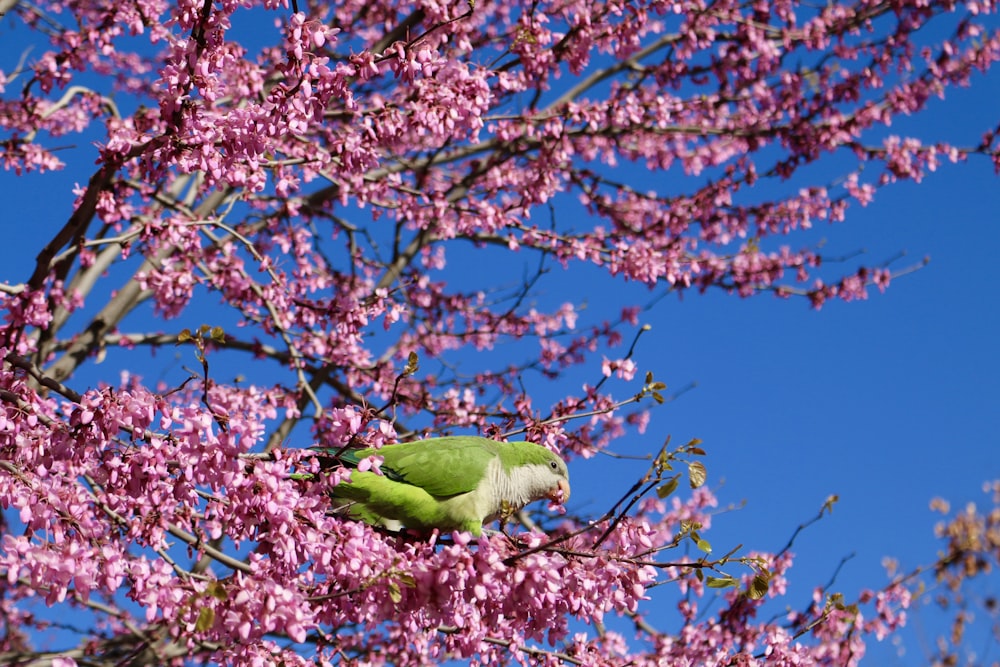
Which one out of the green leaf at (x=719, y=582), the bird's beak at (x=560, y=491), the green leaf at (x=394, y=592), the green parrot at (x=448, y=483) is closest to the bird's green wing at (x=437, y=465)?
the green parrot at (x=448, y=483)

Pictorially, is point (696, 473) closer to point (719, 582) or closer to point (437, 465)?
point (719, 582)

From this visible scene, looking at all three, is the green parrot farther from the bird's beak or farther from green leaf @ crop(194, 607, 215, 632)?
green leaf @ crop(194, 607, 215, 632)

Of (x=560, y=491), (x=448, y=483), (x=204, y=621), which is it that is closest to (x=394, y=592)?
(x=204, y=621)

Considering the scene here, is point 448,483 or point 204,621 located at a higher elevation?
point 448,483

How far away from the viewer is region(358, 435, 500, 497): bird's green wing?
3.55 metres

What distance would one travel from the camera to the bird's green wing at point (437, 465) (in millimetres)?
3551

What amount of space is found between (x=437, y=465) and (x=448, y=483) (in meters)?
0.09

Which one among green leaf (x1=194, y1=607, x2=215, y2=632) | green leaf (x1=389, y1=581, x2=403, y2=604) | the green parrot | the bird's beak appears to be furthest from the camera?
the bird's beak

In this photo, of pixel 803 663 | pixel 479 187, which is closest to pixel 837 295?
pixel 479 187

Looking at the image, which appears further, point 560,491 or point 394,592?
point 560,491

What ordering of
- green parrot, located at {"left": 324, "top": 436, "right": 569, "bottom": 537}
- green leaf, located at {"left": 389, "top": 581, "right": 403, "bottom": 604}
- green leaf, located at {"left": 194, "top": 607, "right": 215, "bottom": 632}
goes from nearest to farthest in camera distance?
green leaf, located at {"left": 194, "top": 607, "right": 215, "bottom": 632}
green leaf, located at {"left": 389, "top": 581, "right": 403, "bottom": 604}
green parrot, located at {"left": 324, "top": 436, "right": 569, "bottom": 537}

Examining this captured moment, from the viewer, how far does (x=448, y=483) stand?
11.7ft

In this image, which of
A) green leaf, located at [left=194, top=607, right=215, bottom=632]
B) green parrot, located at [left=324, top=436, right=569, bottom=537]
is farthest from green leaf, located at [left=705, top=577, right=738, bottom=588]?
green leaf, located at [left=194, top=607, right=215, bottom=632]

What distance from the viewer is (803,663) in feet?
13.1
